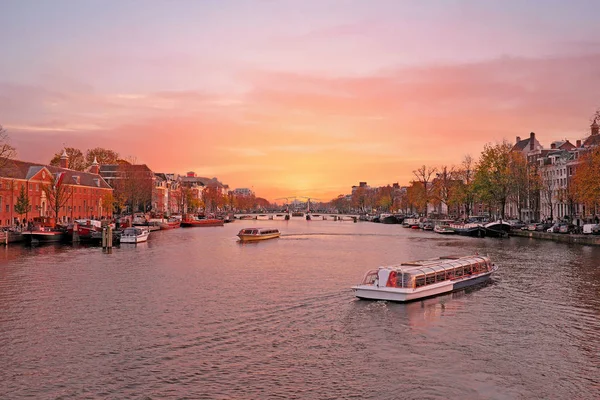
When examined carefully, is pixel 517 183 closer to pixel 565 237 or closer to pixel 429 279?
pixel 565 237

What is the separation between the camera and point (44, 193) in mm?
121250

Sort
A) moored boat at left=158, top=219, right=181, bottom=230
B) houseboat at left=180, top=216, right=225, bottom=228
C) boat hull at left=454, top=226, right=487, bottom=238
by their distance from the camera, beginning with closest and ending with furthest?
Answer: boat hull at left=454, top=226, right=487, bottom=238
moored boat at left=158, top=219, right=181, bottom=230
houseboat at left=180, top=216, right=225, bottom=228

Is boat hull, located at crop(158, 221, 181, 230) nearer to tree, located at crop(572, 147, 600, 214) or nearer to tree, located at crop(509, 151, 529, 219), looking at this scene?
tree, located at crop(509, 151, 529, 219)

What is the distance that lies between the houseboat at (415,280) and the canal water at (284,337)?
1028 millimetres

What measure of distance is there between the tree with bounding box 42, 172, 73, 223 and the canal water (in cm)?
6356

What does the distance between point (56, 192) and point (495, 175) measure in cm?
9455

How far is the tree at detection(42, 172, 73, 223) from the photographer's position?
111688 mm

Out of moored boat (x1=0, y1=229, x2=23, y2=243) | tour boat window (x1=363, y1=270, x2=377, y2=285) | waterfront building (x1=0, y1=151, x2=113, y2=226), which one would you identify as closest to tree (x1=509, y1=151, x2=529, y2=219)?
tour boat window (x1=363, y1=270, x2=377, y2=285)

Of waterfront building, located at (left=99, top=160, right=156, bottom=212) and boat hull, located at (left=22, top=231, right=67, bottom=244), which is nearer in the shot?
boat hull, located at (left=22, top=231, right=67, bottom=244)

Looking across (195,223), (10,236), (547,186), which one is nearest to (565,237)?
(547,186)

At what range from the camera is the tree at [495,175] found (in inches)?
4738

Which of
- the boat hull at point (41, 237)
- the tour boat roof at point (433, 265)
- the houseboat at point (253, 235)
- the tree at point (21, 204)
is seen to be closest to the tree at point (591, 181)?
the tour boat roof at point (433, 265)

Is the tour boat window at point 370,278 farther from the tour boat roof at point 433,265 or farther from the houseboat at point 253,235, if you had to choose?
the houseboat at point 253,235

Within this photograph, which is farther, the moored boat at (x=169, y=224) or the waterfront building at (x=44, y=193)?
the moored boat at (x=169, y=224)
